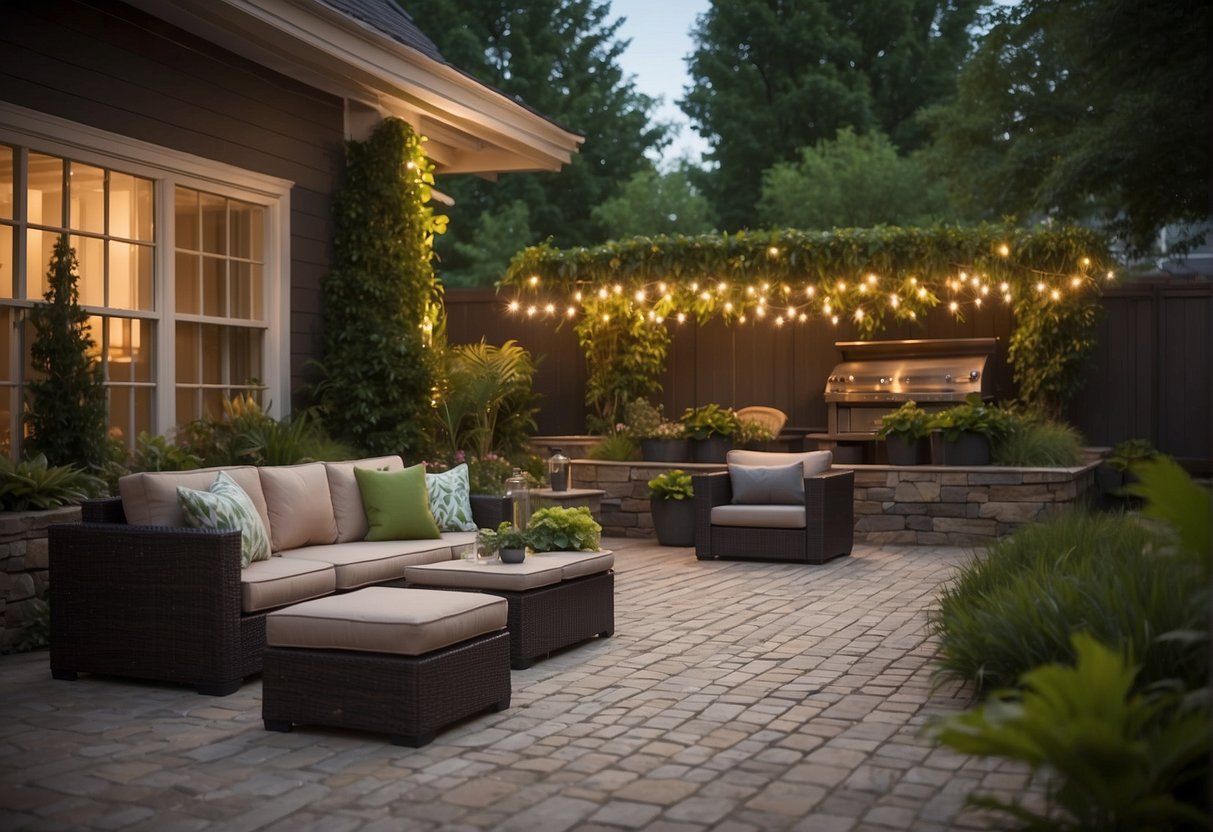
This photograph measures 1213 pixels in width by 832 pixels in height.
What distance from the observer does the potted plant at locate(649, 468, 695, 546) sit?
399 inches

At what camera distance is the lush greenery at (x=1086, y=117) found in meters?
13.4

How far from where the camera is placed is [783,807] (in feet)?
11.6

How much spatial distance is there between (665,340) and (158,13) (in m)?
7.00

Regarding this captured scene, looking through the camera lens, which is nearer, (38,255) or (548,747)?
(548,747)

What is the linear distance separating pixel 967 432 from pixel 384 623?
703 centimetres

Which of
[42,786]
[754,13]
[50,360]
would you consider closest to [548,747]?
[42,786]

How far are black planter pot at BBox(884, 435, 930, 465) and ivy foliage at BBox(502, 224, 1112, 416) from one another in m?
1.79

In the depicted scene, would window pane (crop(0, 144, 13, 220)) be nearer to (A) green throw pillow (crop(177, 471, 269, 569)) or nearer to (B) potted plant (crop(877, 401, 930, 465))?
(A) green throw pillow (crop(177, 471, 269, 569))

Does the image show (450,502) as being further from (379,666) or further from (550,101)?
(550,101)

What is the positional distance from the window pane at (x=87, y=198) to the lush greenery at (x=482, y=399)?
3.10 m

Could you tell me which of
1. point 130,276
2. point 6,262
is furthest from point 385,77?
point 6,262

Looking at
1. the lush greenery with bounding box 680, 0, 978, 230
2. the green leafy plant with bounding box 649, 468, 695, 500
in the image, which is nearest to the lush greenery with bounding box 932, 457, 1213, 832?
the green leafy plant with bounding box 649, 468, 695, 500

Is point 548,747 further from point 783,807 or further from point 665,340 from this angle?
point 665,340

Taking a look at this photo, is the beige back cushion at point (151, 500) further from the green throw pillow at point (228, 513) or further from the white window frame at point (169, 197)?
the white window frame at point (169, 197)
